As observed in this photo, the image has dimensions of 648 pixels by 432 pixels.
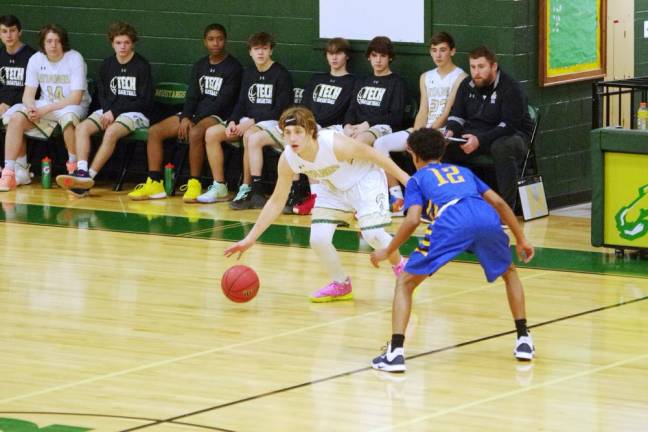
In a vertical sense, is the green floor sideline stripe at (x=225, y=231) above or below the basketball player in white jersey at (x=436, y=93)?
below

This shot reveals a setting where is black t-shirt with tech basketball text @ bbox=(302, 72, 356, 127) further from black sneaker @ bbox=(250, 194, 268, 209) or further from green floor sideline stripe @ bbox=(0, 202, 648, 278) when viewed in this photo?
green floor sideline stripe @ bbox=(0, 202, 648, 278)

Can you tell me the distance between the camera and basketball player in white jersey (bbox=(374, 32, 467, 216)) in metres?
11.4

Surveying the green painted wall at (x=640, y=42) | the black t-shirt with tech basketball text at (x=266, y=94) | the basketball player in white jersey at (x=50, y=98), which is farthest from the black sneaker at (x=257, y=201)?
the green painted wall at (x=640, y=42)

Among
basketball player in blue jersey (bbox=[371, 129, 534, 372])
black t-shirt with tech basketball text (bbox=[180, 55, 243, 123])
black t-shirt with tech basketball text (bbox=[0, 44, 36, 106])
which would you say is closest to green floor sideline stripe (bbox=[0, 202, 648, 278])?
black t-shirt with tech basketball text (bbox=[180, 55, 243, 123])

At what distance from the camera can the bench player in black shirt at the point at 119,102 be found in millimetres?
12812

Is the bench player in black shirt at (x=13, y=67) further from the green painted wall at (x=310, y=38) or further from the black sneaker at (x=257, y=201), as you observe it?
the black sneaker at (x=257, y=201)

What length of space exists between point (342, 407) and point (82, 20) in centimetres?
839

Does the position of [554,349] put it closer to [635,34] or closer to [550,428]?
[550,428]

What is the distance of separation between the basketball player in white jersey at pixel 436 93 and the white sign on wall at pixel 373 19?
459 mm

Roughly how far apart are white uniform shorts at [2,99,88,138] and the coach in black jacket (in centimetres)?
382

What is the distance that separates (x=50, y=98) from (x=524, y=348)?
747 cm

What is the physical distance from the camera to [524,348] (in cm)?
703

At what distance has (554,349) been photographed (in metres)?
7.30

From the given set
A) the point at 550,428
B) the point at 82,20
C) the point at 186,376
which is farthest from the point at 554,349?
the point at 82,20
